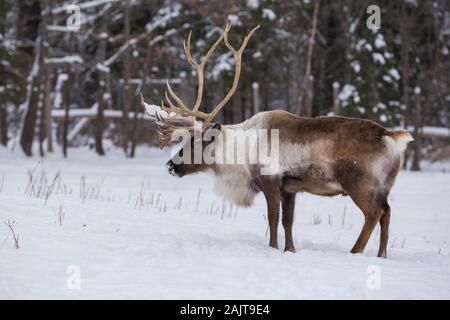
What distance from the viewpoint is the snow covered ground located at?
412 cm

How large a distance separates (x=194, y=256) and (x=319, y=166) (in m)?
1.51

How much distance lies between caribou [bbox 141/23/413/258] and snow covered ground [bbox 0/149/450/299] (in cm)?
38

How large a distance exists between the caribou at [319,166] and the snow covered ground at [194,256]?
385mm

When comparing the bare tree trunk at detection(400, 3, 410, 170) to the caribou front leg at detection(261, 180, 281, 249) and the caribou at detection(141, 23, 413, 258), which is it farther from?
the caribou front leg at detection(261, 180, 281, 249)

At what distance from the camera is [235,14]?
59.9 feet

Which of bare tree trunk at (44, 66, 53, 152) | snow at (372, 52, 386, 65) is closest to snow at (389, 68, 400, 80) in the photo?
snow at (372, 52, 386, 65)

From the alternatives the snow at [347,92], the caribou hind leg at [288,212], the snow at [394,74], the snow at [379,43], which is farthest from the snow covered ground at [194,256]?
the snow at [394,74]

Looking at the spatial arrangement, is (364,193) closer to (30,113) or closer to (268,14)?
(30,113)

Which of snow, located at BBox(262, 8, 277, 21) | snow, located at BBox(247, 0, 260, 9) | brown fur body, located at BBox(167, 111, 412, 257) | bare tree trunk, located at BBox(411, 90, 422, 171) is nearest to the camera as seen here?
brown fur body, located at BBox(167, 111, 412, 257)

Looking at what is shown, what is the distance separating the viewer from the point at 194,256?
16.7ft

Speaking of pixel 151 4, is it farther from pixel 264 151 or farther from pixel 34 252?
pixel 34 252

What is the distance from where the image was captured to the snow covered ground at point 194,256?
162 inches

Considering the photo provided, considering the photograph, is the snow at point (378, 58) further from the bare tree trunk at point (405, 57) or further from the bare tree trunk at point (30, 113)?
the bare tree trunk at point (30, 113)
